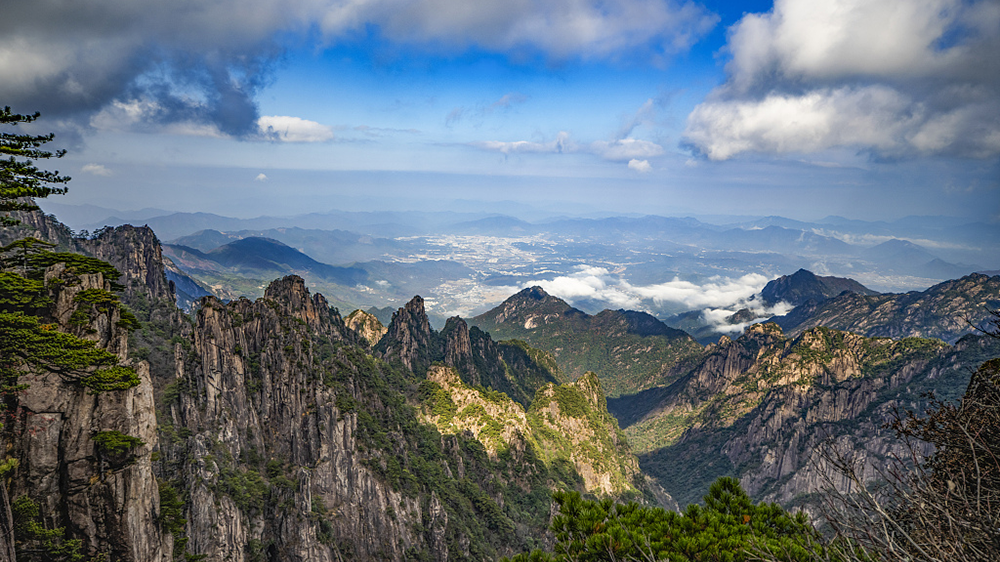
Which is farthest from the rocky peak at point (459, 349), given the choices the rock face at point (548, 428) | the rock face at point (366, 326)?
the rock face at point (548, 428)

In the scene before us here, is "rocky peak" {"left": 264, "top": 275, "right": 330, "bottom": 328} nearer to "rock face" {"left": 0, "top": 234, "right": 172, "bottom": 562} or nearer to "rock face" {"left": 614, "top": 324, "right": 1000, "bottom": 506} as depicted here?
"rock face" {"left": 0, "top": 234, "right": 172, "bottom": 562}

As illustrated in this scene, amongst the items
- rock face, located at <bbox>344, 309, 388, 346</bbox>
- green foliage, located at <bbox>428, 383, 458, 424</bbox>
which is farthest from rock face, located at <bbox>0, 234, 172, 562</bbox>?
rock face, located at <bbox>344, 309, 388, 346</bbox>

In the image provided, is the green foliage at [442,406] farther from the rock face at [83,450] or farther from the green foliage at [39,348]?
the green foliage at [39,348]

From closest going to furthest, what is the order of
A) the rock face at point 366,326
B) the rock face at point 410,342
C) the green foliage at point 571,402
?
the rock face at point 410,342
the green foliage at point 571,402
the rock face at point 366,326

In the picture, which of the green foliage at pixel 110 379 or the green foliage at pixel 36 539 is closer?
the green foliage at pixel 36 539

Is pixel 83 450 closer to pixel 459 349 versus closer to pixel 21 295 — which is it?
pixel 21 295
